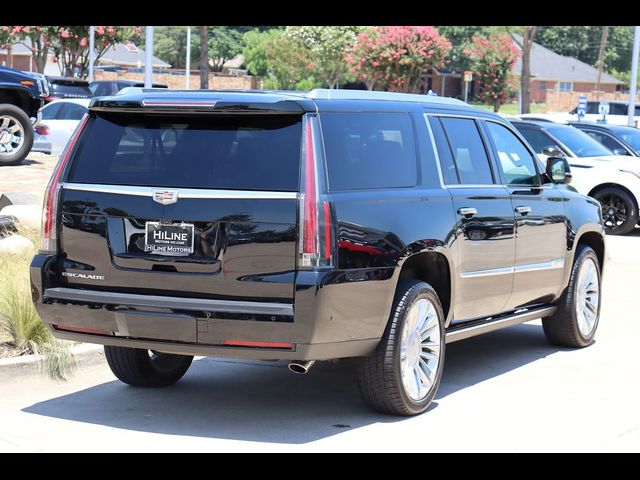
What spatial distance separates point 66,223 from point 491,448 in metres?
2.76

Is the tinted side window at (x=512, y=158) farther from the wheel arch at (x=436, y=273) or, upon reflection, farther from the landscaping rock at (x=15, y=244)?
the landscaping rock at (x=15, y=244)

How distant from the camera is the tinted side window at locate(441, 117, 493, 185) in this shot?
7.74 meters

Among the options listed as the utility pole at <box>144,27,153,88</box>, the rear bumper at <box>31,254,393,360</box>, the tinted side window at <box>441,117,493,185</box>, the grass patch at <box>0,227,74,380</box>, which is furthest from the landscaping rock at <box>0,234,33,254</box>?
the utility pole at <box>144,27,153,88</box>

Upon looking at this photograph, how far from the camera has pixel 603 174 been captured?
62.2 feet

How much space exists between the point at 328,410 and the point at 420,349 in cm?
71

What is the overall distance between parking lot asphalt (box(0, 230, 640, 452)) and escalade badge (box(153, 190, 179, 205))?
1.32 meters

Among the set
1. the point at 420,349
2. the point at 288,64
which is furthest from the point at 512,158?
the point at 288,64

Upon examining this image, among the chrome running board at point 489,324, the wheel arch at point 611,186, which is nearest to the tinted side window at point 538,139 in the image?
the wheel arch at point 611,186

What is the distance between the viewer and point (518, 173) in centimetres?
866

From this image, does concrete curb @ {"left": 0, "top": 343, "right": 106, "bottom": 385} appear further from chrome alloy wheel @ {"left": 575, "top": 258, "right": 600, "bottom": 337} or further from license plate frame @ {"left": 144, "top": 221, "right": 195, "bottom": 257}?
chrome alloy wheel @ {"left": 575, "top": 258, "right": 600, "bottom": 337}

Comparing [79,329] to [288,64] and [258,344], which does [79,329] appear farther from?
[288,64]
